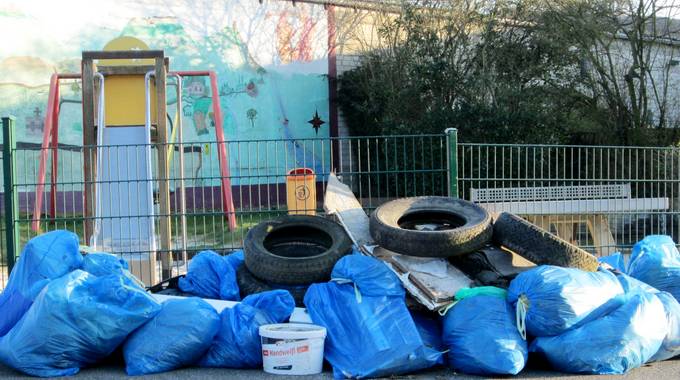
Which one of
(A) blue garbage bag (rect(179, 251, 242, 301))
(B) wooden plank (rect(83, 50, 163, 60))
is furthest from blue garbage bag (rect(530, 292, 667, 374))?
(B) wooden plank (rect(83, 50, 163, 60))

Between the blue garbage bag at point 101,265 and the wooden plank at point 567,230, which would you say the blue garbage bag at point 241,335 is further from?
the wooden plank at point 567,230

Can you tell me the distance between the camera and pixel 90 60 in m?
8.09

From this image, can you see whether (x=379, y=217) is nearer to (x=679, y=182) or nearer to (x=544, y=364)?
(x=544, y=364)

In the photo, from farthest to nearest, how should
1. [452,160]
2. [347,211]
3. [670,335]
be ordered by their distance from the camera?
[452,160]
[347,211]
[670,335]

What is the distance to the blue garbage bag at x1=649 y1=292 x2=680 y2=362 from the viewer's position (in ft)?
15.9

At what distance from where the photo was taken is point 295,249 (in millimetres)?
6316

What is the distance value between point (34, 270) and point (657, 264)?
15.4 feet

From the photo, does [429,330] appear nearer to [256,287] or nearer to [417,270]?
[417,270]

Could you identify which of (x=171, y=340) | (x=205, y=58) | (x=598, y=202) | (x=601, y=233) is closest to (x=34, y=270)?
(x=171, y=340)

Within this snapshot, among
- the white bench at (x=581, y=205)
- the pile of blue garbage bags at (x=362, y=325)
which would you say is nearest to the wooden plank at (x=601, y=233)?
the white bench at (x=581, y=205)

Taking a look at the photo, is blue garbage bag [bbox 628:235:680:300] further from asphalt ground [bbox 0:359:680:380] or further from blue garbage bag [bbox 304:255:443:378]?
blue garbage bag [bbox 304:255:443:378]

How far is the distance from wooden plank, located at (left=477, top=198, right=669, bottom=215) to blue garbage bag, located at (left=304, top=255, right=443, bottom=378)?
2.62 meters

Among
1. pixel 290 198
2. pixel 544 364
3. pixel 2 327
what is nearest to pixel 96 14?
pixel 290 198

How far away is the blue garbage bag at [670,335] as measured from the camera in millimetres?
4852
